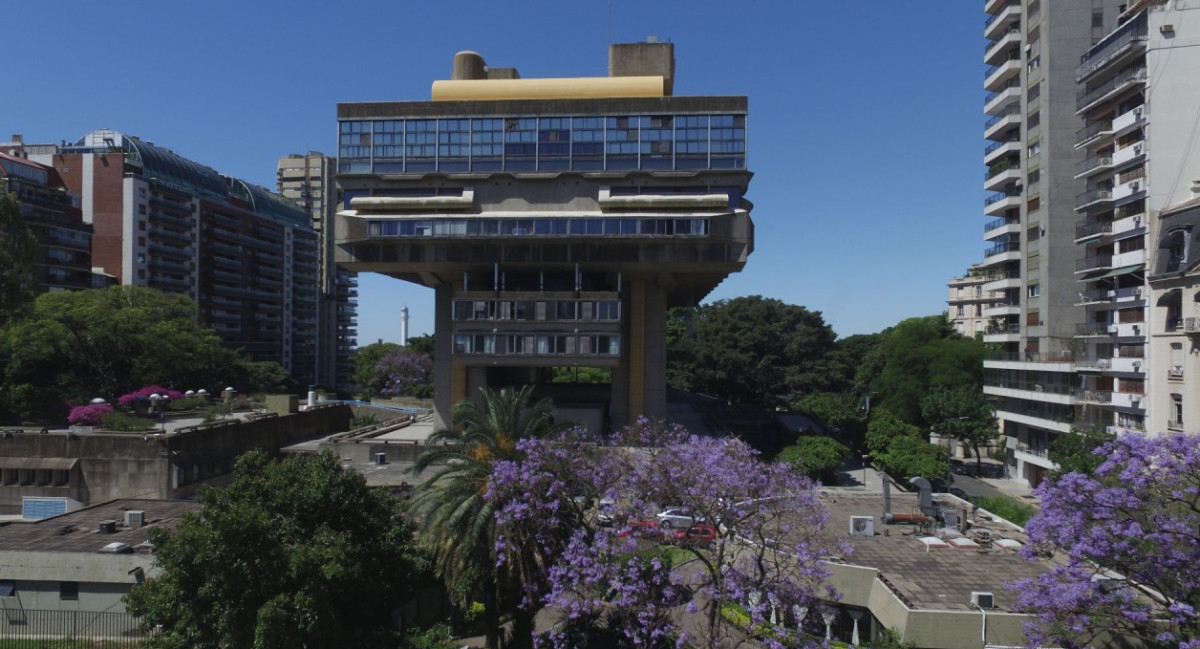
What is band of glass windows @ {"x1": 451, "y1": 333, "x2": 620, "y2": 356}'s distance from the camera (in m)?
40.8

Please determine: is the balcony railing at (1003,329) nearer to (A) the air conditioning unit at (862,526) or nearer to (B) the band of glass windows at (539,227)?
(B) the band of glass windows at (539,227)

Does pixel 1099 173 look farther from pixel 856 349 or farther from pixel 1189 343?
pixel 856 349

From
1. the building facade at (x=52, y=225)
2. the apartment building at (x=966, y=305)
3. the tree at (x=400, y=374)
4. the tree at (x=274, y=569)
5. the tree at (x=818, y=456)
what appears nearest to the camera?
the tree at (x=274, y=569)

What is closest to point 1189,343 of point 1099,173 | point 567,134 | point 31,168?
point 1099,173

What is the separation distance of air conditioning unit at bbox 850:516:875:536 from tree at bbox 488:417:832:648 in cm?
602

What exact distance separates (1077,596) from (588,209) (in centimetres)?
3190

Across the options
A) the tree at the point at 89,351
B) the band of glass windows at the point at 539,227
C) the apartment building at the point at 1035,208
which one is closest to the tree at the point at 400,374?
the tree at the point at 89,351

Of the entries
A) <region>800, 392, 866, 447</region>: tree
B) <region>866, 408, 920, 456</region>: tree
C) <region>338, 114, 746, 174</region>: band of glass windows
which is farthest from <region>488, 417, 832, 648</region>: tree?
<region>800, 392, 866, 447</region>: tree

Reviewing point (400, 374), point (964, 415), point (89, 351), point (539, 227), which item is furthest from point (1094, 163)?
point (89, 351)

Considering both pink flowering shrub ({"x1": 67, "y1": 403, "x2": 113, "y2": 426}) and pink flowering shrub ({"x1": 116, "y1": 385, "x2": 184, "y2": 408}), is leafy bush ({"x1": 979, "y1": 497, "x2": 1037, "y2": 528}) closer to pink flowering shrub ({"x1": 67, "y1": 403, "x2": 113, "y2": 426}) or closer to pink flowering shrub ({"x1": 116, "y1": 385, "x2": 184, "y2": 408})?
pink flowering shrub ({"x1": 67, "y1": 403, "x2": 113, "y2": 426})

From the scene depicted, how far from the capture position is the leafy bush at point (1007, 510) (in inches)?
1166

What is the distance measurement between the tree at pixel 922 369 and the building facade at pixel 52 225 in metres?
77.3

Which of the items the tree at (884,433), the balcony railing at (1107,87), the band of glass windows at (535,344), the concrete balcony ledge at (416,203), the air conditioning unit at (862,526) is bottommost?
the air conditioning unit at (862,526)

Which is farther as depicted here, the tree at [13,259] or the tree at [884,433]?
the tree at [884,433]
